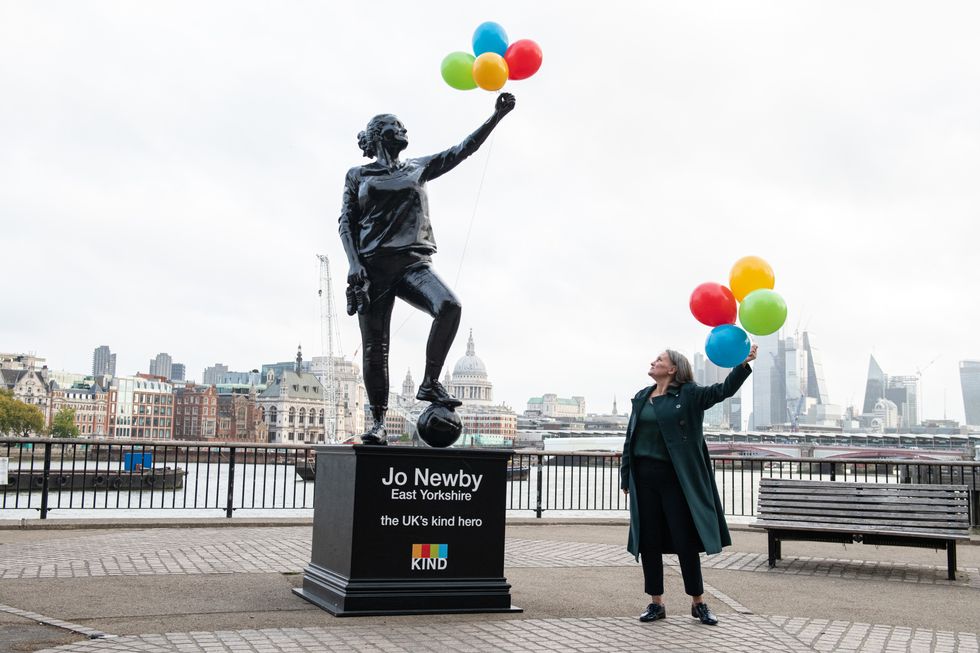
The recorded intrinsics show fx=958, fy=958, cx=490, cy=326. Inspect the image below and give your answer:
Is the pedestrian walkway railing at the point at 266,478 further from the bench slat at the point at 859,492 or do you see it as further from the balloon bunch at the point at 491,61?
the balloon bunch at the point at 491,61

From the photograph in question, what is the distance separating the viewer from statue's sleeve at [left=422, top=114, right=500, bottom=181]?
25.5 ft

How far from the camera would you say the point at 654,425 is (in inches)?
261

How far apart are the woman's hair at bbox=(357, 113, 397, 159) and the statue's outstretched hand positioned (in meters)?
0.90

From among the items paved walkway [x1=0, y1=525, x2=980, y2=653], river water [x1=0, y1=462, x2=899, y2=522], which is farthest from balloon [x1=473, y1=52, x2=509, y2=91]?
river water [x1=0, y1=462, x2=899, y2=522]

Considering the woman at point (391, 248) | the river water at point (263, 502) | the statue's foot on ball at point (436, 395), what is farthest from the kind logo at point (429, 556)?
the river water at point (263, 502)

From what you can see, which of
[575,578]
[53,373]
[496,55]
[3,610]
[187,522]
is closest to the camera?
[3,610]

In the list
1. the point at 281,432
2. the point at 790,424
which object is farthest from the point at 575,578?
the point at 790,424

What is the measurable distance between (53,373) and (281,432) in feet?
137

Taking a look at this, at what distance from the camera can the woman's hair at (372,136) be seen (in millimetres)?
7816

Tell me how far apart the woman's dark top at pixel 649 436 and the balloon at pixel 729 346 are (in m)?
0.50

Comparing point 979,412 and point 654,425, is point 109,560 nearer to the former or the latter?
point 654,425

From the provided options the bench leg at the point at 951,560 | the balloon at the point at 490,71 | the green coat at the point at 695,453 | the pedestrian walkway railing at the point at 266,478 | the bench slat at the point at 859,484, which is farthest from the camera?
the pedestrian walkway railing at the point at 266,478

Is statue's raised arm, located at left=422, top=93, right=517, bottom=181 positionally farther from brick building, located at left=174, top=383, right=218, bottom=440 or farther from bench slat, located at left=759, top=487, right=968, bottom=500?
brick building, located at left=174, top=383, right=218, bottom=440

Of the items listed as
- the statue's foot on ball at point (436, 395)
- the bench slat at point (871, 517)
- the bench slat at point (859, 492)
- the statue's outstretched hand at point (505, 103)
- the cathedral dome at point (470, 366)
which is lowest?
the bench slat at point (871, 517)
